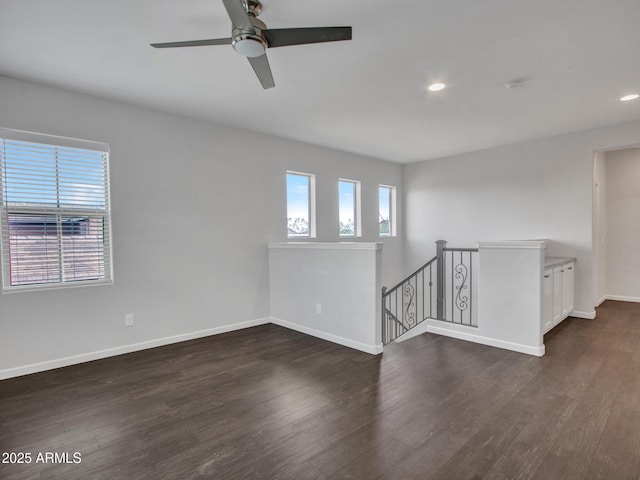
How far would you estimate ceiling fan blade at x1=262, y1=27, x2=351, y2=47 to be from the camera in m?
1.95

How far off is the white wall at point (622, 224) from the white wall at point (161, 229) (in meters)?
5.63

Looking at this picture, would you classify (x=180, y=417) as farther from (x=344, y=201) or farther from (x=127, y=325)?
(x=344, y=201)

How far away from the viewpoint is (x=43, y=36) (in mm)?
2492

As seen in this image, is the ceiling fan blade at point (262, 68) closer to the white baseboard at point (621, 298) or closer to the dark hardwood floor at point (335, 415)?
the dark hardwood floor at point (335, 415)

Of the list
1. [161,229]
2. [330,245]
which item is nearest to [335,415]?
[330,245]

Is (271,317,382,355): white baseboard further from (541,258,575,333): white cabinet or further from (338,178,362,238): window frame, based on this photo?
(338,178,362,238): window frame

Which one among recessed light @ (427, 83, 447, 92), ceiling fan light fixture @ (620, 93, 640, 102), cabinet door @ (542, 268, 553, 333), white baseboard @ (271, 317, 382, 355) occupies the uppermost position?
recessed light @ (427, 83, 447, 92)

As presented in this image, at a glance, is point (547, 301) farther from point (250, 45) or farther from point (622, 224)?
point (250, 45)

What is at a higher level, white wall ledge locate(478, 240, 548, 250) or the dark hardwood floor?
white wall ledge locate(478, 240, 548, 250)

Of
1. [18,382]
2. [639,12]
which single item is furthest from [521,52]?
[18,382]

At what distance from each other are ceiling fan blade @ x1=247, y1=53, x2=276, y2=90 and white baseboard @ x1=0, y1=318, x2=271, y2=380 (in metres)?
3.15

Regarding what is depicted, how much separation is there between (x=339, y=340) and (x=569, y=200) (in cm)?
409

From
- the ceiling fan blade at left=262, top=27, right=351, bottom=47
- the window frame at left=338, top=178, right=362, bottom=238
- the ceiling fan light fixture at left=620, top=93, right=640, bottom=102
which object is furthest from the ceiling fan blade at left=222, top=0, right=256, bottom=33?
the window frame at left=338, top=178, right=362, bottom=238

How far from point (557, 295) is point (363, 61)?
12.4 ft
